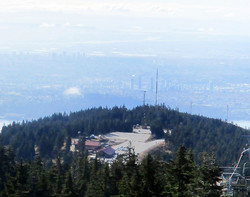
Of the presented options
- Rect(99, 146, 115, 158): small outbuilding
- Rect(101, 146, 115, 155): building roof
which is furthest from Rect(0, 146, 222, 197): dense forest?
Rect(101, 146, 115, 155): building roof

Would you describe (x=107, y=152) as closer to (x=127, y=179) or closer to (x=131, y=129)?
(x=131, y=129)

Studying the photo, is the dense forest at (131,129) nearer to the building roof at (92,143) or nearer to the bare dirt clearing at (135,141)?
the bare dirt clearing at (135,141)

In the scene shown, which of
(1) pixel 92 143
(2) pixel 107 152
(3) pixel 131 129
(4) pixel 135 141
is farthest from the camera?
(3) pixel 131 129

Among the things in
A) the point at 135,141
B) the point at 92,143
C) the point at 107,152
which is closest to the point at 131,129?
the point at 135,141

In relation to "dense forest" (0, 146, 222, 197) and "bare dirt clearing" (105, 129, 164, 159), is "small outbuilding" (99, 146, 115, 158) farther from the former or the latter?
"dense forest" (0, 146, 222, 197)

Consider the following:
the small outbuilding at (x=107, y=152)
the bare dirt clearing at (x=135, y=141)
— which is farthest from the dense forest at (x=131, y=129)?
the small outbuilding at (x=107, y=152)

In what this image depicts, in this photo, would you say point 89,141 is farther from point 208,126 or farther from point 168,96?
point 168,96
